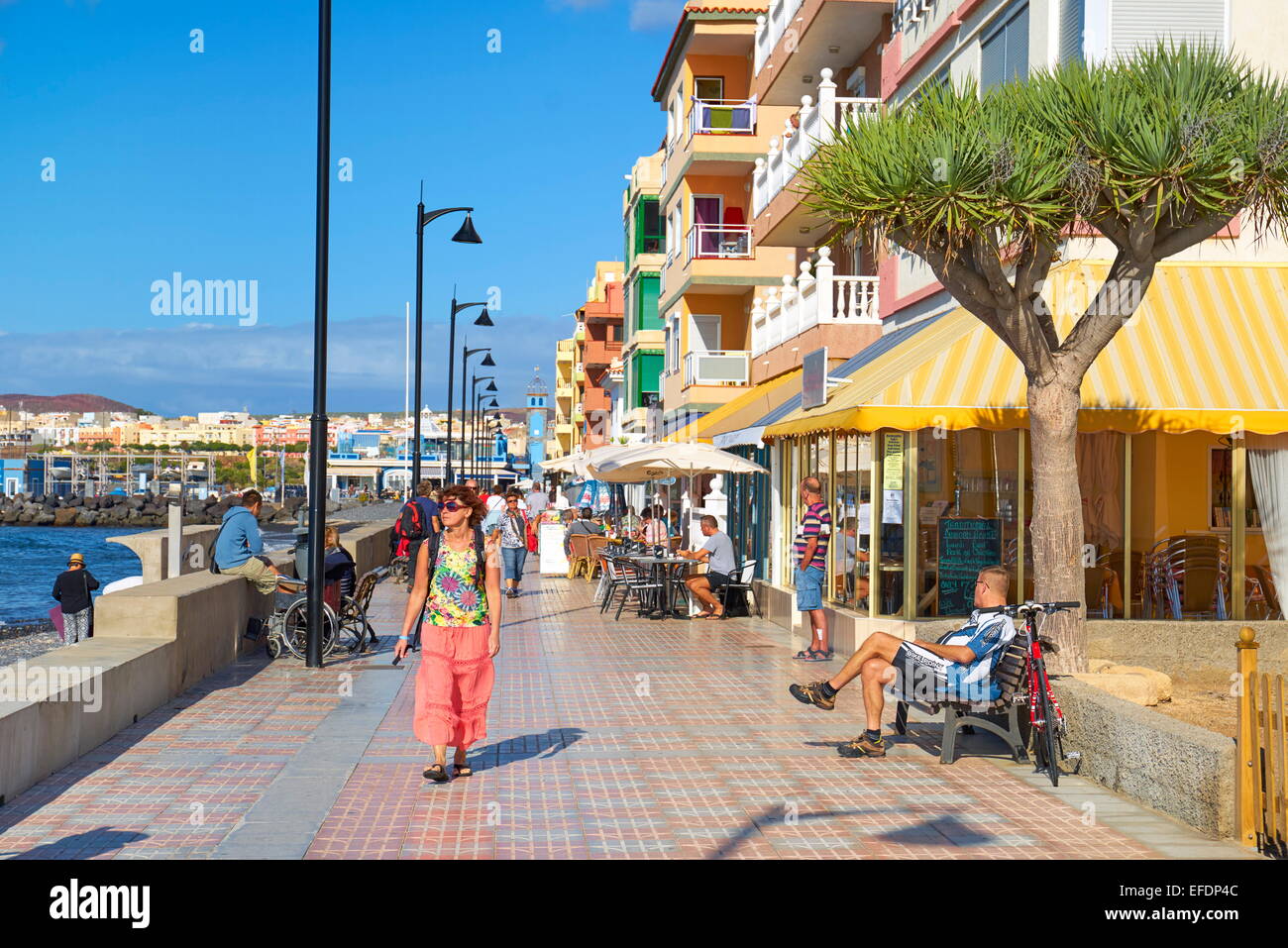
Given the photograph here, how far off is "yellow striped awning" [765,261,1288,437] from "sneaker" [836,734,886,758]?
4.47 metres

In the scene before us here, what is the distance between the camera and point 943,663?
8.91 meters

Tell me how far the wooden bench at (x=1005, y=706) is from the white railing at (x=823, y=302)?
32.1 ft

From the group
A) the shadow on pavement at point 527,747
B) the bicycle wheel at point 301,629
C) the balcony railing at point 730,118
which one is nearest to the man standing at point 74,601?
the bicycle wheel at point 301,629

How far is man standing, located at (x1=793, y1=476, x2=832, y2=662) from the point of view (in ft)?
47.1

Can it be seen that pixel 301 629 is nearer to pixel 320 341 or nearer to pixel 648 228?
pixel 320 341

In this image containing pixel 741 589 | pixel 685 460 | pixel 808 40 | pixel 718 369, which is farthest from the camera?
pixel 718 369

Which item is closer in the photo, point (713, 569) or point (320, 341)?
point (320, 341)

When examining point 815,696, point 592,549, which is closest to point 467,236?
point 592,549

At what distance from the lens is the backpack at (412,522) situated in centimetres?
1894

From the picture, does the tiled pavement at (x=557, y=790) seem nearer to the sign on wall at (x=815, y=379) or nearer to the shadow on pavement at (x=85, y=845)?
the shadow on pavement at (x=85, y=845)

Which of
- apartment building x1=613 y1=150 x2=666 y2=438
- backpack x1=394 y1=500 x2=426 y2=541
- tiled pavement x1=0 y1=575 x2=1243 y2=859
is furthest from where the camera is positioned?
apartment building x1=613 y1=150 x2=666 y2=438

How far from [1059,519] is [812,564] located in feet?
14.7

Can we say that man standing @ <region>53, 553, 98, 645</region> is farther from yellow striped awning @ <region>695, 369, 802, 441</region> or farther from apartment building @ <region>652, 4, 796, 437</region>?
apartment building @ <region>652, 4, 796, 437</region>

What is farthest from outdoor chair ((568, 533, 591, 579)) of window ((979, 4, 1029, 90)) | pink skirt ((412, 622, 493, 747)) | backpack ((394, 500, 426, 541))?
pink skirt ((412, 622, 493, 747))
